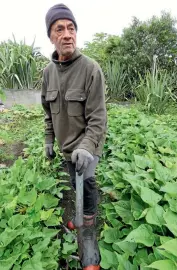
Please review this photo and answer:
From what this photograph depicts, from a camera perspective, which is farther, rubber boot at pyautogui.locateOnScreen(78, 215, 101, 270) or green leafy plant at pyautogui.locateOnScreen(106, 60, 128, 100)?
green leafy plant at pyautogui.locateOnScreen(106, 60, 128, 100)

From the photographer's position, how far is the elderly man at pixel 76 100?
190 centimetres

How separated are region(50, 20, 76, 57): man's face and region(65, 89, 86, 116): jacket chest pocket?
0.93ft

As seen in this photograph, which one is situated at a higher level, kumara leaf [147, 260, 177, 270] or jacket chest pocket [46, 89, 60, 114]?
jacket chest pocket [46, 89, 60, 114]

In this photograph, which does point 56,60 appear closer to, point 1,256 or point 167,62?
point 1,256

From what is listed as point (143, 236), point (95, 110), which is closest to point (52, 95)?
point (95, 110)

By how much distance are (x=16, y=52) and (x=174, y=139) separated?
8066 mm

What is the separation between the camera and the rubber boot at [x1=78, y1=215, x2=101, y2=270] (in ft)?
6.26

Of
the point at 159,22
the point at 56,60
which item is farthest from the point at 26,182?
the point at 159,22

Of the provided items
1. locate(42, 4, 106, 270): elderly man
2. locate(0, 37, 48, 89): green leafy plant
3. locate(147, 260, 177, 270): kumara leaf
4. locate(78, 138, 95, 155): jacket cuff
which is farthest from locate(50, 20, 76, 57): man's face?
locate(0, 37, 48, 89): green leafy plant

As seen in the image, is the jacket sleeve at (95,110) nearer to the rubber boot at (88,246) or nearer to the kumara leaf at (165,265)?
the rubber boot at (88,246)

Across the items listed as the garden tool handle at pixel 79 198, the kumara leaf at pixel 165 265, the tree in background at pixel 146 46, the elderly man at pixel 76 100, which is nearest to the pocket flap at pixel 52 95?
the elderly man at pixel 76 100

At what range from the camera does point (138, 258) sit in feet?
4.80

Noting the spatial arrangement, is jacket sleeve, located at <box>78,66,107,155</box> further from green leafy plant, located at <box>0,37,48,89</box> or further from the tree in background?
the tree in background

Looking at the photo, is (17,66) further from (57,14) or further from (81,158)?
(81,158)
